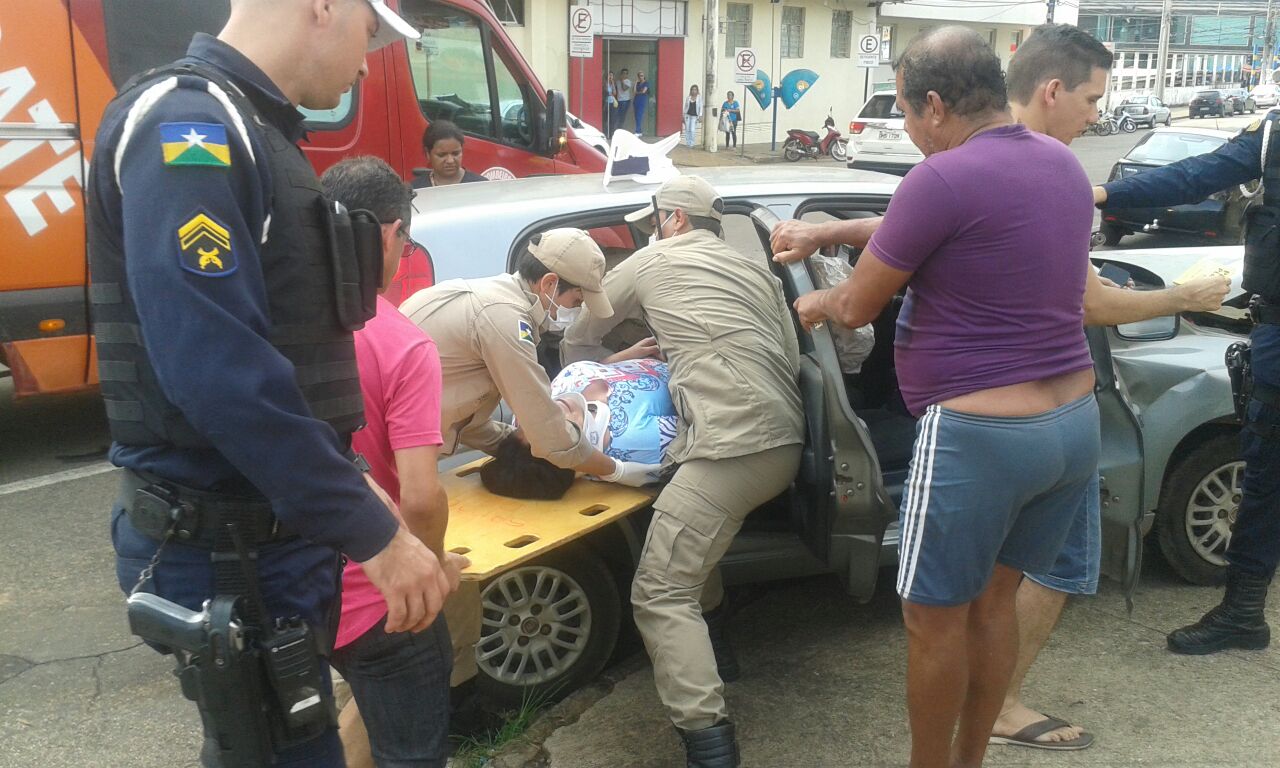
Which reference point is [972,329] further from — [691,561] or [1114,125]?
[1114,125]

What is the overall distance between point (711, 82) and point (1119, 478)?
23048 mm

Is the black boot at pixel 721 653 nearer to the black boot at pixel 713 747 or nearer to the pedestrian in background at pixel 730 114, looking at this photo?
the black boot at pixel 713 747

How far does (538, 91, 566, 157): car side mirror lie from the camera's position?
7383 mm

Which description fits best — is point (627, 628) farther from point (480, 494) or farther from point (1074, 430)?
point (1074, 430)

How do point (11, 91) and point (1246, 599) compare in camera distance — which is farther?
point (11, 91)

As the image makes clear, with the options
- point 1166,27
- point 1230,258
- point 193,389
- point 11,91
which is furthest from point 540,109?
point 1166,27

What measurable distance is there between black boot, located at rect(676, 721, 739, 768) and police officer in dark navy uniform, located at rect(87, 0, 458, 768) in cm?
127

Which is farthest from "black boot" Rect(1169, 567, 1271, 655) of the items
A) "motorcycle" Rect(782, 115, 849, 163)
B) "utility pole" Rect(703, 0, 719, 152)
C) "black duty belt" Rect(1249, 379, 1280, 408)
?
"motorcycle" Rect(782, 115, 849, 163)

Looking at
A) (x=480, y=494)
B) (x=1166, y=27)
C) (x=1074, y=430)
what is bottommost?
(x=480, y=494)

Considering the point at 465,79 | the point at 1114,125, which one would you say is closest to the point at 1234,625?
the point at 465,79

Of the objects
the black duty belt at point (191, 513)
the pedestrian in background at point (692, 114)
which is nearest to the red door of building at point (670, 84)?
the pedestrian in background at point (692, 114)

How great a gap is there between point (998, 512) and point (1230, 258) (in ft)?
9.13

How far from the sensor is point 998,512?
236 cm

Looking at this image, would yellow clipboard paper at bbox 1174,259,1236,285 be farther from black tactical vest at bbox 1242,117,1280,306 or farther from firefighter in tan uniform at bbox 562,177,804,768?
firefighter in tan uniform at bbox 562,177,804,768
